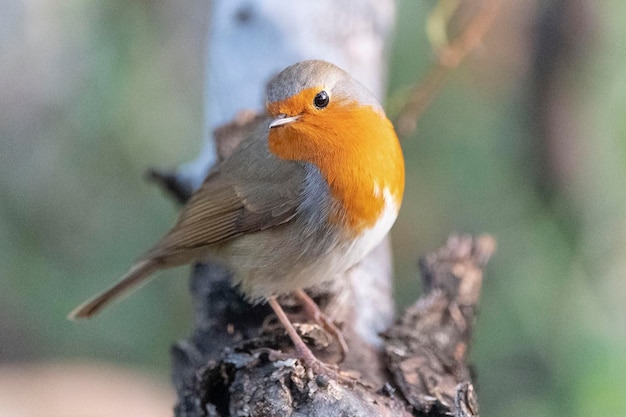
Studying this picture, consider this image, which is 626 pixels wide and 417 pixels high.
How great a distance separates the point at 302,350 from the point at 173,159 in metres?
3.09

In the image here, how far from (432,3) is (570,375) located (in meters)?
2.80

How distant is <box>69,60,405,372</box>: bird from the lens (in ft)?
8.06

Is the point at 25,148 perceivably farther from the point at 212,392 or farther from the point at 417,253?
the point at 212,392

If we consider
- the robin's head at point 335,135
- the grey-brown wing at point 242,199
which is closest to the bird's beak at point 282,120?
the robin's head at point 335,135

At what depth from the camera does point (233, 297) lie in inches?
109

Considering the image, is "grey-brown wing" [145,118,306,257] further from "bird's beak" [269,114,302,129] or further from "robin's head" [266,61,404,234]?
"bird's beak" [269,114,302,129]

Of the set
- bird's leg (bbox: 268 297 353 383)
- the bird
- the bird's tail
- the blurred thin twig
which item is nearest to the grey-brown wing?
the bird

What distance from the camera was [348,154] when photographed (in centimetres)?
250

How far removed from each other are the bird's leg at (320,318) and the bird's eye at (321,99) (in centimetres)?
76

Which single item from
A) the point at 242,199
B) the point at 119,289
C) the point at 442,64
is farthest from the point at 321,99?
the point at 442,64

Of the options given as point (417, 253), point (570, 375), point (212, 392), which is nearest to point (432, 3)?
point (417, 253)

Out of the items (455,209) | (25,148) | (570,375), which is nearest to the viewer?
(570,375)

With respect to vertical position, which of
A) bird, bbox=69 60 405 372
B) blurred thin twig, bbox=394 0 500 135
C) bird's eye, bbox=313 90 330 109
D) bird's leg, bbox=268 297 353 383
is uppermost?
blurred thin twig, bbox=394 0 500 135

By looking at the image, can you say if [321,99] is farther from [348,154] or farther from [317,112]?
[348,154]
